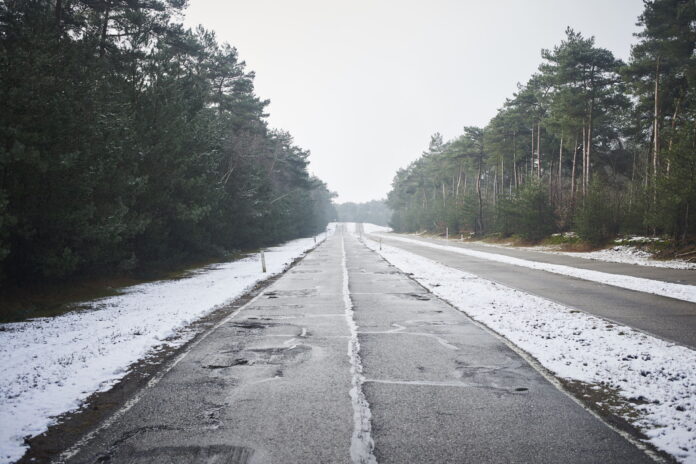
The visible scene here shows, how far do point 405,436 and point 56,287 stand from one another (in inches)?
481

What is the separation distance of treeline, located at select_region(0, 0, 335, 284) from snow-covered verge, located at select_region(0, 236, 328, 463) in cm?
165

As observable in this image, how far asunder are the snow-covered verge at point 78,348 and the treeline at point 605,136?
71.6 ft

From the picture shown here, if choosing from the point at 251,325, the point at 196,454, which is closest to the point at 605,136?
the point at 251,325

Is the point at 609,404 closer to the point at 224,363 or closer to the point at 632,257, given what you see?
the point at 224,363

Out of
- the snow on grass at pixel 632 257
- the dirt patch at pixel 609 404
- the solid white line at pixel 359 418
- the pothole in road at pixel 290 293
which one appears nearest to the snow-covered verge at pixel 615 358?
the dirt patch at pixel 609 404

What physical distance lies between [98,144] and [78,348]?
20.4 feet

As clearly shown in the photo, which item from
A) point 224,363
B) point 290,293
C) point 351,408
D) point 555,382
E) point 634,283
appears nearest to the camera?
point 351,408

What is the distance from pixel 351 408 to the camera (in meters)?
4.44

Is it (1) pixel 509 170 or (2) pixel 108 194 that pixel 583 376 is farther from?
(1) pixel 509 170

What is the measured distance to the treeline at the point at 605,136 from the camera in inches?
845

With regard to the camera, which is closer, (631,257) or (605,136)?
(631,257)

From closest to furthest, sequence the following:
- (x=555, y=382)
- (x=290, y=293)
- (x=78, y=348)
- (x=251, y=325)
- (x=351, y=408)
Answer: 1. (x=351, y=408)
2. (x=555, y=382)
3. (x=78, y=348)
4. (x=251, y=325)
5. (x=290, y=293)

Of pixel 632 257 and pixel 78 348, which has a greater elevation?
pixel 632 257

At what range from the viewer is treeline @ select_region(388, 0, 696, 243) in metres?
21.5
